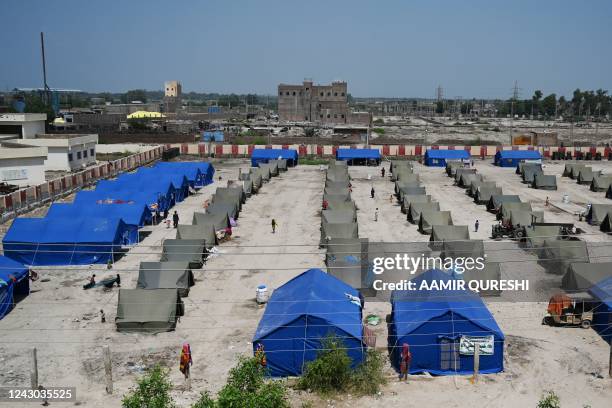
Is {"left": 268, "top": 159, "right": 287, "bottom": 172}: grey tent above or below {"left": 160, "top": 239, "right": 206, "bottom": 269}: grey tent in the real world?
above

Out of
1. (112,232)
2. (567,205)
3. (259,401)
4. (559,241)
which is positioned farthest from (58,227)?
(567,205)

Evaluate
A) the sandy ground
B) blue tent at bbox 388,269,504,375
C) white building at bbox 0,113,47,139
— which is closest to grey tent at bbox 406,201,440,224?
the sandy ground

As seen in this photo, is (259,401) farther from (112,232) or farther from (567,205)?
(567,205)

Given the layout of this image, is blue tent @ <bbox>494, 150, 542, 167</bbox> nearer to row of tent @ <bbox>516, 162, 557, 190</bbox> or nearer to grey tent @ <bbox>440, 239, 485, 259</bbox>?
row of tent @ <bbox>516, 162, 557, 190</bbox>

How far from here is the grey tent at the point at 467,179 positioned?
141 feet

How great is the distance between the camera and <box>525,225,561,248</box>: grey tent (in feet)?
82.8

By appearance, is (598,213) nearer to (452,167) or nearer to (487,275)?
(487,275)

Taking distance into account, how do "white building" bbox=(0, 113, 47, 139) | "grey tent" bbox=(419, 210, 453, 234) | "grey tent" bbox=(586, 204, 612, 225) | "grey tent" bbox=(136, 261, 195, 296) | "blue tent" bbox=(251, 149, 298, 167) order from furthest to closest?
"blue tent" bbox=(251, 149, 298, 167), "white building" bbox=(0, 113, 47, 139), "grey tent" bbox=(586, 204, 612, 225), "grey tent" bbox=(419, 210, 453, 234), "grey tent" bbox=(136, 261, 195, 296)

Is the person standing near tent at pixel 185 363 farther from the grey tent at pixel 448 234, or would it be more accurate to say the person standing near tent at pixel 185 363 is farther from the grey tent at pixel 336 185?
the grey tent at pixel 336 185

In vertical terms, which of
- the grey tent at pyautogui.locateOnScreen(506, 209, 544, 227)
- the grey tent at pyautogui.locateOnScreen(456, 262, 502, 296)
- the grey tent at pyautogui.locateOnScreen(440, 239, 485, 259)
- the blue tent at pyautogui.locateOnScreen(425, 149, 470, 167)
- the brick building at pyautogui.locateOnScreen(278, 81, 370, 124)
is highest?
the brick building at pyautogui.locateOnScreen(278, 81, 370, 124)

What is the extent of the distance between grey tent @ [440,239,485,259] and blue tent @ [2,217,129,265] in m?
13.5

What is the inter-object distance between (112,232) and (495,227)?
1765cm

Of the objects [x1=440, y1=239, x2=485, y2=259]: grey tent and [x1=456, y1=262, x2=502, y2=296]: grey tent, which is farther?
[x1=440, y1=239, x2=485, y2=259]: grey tent

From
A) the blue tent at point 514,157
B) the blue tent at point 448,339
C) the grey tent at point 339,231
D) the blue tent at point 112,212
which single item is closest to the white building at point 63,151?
the blue tent at point 112,212
